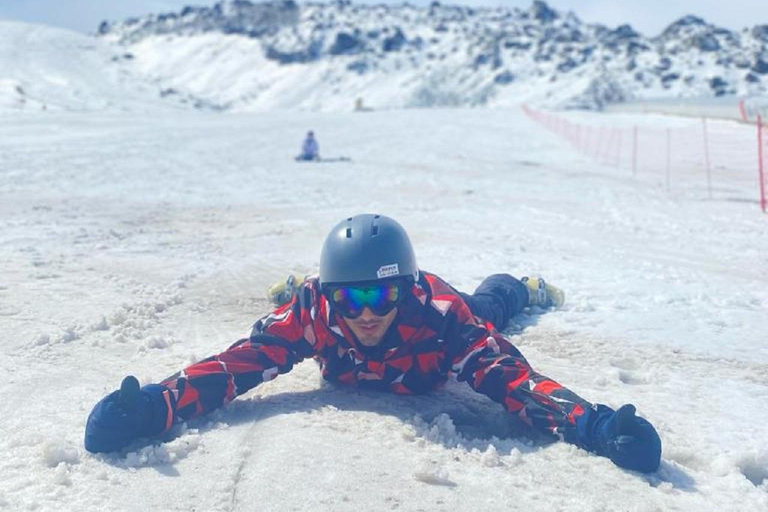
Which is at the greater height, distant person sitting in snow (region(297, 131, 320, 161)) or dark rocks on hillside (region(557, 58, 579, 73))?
dark rocks on hillside (region(557, 58, 579, 73))

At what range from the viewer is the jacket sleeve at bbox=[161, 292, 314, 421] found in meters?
3.85

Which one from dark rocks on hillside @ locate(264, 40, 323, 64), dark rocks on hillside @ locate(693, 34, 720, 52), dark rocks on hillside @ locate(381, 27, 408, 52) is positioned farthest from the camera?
dark rocks on hillside @ locate(381, 27, 408, 52)

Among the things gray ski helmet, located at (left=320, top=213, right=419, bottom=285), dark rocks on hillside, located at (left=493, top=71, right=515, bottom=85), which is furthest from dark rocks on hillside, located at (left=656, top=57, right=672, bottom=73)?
gray ski helmet, located at (left=320, top=213, right=419, bottom=285)

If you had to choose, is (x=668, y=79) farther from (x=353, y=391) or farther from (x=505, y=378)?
(x=505, y=378)

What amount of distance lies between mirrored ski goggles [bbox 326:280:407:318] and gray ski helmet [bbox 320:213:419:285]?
0.12ft

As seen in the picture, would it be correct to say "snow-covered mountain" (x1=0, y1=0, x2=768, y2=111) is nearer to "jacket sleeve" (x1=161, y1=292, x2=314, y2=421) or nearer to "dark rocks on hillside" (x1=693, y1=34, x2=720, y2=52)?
"dark rocks on hillside" (x1=693, y1=34, x2=720, y2=52)

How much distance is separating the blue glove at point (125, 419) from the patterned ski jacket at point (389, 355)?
0.21 metres

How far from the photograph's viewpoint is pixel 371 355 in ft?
13.8

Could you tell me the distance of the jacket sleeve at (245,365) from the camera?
3852mm

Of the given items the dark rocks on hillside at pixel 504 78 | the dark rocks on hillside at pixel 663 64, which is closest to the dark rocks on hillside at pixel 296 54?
the dark rocks on hillside at pixel 504 78

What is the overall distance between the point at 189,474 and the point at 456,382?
166 cm

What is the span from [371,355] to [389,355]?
0.28 feet

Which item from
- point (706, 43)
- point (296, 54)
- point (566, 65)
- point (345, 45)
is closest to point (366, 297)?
point (566, 65)

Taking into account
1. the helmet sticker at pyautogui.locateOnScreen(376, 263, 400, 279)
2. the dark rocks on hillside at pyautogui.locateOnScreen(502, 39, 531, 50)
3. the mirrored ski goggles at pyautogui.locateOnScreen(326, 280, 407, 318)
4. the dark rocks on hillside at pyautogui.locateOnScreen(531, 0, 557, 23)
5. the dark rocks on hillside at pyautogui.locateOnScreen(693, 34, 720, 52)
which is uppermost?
the dark rocks on hillside at pyautogui.locateOnScreen(531, 0, 557, 23)
